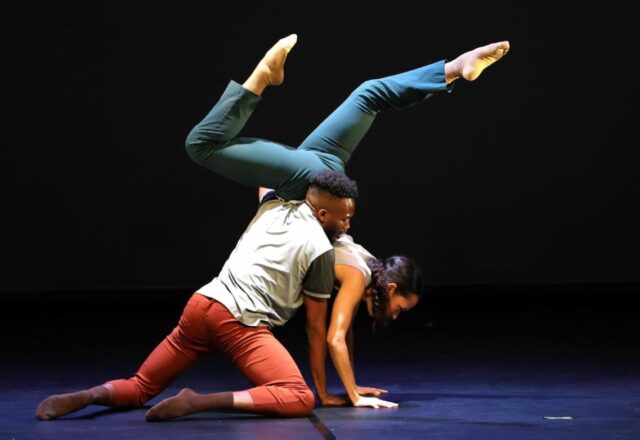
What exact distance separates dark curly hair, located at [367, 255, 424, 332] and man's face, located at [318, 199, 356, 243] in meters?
0.20

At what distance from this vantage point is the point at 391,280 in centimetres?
338

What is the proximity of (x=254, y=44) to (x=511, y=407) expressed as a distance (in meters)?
4.39

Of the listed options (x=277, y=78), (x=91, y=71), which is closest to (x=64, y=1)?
(x=91, y=71)

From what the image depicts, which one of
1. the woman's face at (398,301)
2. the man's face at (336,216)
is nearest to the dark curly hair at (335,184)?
the man's face at (336,216)

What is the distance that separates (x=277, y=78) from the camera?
327cm

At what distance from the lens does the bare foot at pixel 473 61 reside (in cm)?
343

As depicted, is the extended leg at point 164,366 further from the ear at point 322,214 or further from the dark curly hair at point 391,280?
the dark curly hair at point 391,280

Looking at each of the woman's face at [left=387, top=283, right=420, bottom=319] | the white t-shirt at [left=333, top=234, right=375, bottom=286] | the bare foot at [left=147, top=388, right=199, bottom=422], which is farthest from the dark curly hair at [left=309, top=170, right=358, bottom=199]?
the bare foot at [left=147, top=388, right=199, bottom=422]

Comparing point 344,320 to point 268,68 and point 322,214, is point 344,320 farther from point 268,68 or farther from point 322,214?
point 268,68

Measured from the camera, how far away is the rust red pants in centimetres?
303

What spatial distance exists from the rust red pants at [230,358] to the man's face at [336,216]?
390 mm

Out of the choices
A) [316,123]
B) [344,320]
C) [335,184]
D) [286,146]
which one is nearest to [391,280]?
[344,320]

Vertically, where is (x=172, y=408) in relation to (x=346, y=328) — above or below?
below

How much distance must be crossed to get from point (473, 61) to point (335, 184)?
65cm
